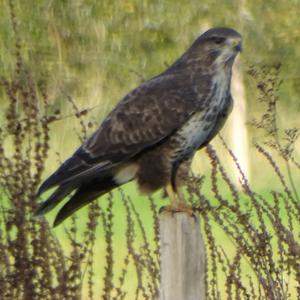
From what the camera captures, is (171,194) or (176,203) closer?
(176,203)

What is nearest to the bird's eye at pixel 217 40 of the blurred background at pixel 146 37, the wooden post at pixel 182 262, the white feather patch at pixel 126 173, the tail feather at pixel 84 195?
the white feather patch at pixel 126 173

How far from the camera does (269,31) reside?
63.6 ft

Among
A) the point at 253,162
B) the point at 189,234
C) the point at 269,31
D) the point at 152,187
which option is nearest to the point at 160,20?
the point at 269,31

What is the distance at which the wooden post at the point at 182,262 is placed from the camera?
4.24 meters

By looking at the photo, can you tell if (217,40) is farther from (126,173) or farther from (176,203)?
(176,203)

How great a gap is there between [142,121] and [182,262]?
1.40 metres

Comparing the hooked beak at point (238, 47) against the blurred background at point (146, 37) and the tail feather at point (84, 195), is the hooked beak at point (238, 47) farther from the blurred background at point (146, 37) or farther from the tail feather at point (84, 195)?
the blurred background at point (146, 37)

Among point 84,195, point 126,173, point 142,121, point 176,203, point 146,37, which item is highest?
point 146,37

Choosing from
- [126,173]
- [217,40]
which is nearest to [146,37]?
[217,40]

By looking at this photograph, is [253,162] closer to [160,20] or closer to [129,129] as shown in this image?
[160,20]

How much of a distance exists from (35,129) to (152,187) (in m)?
0.65

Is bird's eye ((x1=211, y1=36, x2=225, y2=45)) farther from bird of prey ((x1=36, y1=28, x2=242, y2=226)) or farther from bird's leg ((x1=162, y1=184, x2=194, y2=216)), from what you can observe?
bird's leg ((x1=162, y1=184, x2=194, y2=216))

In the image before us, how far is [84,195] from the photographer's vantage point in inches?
213

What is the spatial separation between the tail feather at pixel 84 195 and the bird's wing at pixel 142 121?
0.22ft
